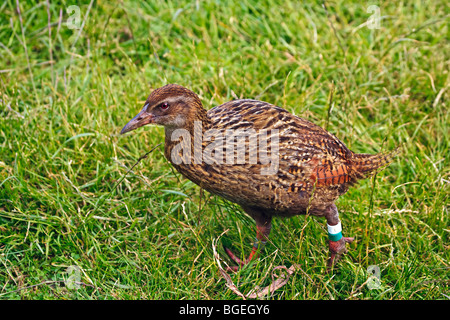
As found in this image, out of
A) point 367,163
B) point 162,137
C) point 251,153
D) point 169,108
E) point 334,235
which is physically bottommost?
point 334,235

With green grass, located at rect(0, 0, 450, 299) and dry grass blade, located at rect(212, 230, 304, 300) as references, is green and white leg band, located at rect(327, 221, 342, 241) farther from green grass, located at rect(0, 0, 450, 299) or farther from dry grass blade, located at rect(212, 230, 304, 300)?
dry grass blade, located at rect(212, 230, 304, 300)

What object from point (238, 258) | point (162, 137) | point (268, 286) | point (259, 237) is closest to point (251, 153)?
point (259, 237)

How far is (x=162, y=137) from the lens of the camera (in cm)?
466

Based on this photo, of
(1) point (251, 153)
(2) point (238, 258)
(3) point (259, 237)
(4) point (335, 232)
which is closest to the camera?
(1) point (251, 153)

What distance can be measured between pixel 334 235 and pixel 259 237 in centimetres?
52

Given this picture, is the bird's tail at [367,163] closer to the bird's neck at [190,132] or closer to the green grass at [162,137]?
the green grass at [162,137]

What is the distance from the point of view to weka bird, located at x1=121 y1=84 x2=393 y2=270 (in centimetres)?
348

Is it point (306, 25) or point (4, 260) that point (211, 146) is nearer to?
point (4, 260)

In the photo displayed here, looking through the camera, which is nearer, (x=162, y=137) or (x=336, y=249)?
(x=336, y=249)

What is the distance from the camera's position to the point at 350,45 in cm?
552

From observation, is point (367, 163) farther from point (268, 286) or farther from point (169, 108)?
point (169, 108)

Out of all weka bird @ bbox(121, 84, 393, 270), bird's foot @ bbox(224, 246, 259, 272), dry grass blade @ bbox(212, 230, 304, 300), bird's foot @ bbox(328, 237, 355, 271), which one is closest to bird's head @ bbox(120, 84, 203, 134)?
weka bird @ bbox(121, 84, 393, 270)

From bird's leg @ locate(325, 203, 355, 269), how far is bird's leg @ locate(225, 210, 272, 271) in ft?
1.32
